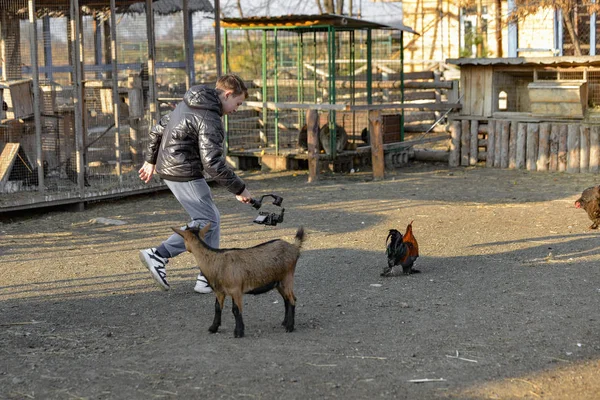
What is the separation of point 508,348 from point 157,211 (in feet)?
24.9

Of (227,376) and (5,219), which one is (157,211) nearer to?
(5,219)

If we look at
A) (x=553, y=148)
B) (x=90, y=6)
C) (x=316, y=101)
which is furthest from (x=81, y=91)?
(x=553, y=148)

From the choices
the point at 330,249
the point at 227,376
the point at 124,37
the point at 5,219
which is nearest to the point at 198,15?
the point at 124,37

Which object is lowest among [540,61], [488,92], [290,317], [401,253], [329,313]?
[329,313]

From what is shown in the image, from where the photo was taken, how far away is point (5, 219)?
1234cm

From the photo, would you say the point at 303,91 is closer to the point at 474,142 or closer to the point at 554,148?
the point at 474,142

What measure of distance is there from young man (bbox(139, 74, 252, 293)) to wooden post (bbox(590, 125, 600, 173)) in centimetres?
1021

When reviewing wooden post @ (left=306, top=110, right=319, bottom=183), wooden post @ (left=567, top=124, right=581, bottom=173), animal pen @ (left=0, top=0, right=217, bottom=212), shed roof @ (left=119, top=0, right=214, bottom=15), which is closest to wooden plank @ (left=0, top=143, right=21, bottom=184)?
animal pen @ (left=0, top=0, right=217, bottom=212)

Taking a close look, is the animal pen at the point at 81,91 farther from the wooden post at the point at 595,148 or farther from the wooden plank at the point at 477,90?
the wooden post at the point at 595,148

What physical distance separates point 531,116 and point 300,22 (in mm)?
4805

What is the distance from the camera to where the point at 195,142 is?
24.8 feet

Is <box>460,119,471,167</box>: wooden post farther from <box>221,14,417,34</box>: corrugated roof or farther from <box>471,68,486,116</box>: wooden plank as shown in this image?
<box>221,14,417,34</box>: corrugated roof

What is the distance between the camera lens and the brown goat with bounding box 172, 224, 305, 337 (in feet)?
21.4

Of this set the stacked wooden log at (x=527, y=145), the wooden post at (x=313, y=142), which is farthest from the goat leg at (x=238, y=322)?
the stacked wooden log at (x=527, y=145)
